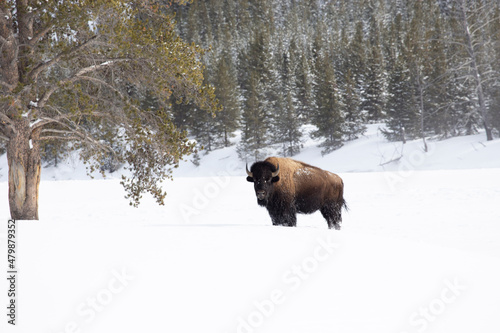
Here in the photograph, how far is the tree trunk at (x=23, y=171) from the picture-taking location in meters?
6.79

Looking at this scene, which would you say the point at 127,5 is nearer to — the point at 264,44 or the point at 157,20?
the point at 157,20

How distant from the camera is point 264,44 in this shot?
54438 millimetres

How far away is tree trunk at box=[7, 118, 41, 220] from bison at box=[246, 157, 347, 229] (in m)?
3.94

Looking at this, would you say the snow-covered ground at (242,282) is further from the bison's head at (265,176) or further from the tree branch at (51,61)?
the tree branch at (51,61)

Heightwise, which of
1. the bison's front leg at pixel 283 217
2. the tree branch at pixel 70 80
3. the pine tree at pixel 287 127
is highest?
the pine tree at pixel 287 127

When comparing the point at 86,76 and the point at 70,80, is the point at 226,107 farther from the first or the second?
the point at 70,80

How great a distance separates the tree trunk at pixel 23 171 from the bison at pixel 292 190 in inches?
155

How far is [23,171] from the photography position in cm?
689

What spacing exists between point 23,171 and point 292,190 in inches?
194

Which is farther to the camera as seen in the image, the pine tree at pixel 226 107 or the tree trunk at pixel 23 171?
the pine tree at pixel 226 107

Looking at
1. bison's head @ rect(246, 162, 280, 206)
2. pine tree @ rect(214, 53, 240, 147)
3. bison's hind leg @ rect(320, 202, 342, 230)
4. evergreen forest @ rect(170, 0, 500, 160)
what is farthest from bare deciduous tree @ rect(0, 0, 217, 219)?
pine tree @ rect(214, 53, 240, 147)

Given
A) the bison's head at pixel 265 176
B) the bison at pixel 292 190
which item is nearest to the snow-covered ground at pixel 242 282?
the bison's head at pixel 265 176

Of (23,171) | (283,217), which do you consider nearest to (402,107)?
(283,217)

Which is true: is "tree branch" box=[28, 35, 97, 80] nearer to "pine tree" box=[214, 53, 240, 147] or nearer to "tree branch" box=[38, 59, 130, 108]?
"tree branch" box=[38, 59, 130, 108]
